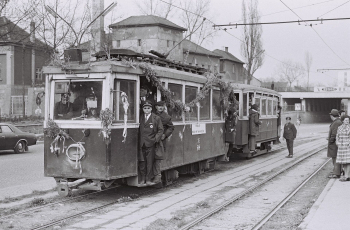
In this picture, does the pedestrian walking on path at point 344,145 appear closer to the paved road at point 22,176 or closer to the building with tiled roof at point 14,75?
the paved road at point 22,176

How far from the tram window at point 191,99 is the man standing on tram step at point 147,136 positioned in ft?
6.59

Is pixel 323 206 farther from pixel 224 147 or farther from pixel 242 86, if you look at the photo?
pixel 242 86

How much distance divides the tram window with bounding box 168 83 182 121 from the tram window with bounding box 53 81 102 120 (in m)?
2.17

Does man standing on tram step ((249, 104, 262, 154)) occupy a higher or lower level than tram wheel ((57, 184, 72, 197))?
higher

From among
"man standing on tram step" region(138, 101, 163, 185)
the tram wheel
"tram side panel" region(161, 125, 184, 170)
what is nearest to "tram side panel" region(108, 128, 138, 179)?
"man standing on tram step" region(138, 101, 163, 185)

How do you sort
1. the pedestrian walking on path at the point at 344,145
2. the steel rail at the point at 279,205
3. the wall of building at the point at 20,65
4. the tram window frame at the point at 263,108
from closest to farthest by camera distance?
the steel rail at the point at 279,205, the pedestrian walking on path at the point at 344,145, the tram window frame at the point at 263,108, the wall of building at the point at 20,65

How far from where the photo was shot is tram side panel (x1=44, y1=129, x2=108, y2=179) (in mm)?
8867

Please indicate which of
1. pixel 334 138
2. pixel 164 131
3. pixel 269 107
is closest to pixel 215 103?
pixel 334 138

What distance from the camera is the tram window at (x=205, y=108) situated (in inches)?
492

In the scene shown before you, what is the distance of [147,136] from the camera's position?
9.56m

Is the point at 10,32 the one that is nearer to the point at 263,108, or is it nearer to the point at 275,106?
the point at 263,108

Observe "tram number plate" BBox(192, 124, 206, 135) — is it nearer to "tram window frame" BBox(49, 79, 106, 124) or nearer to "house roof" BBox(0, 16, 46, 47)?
"tram window frame" BBox(49, 79, 106, 124)

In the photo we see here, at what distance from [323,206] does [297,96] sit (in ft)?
215

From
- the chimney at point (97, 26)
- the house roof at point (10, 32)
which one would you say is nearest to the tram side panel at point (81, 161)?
the house roof at point (10, 32)
